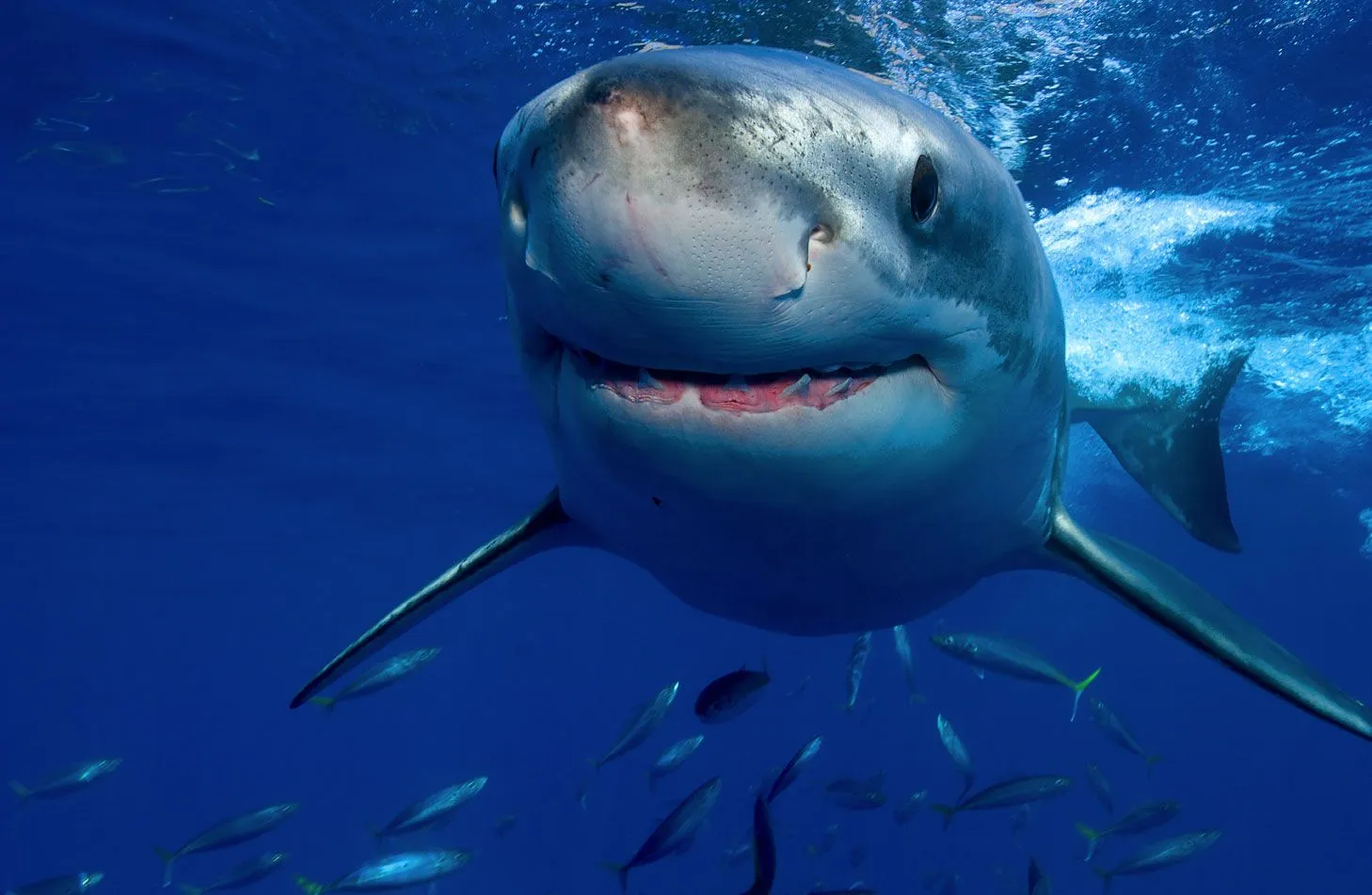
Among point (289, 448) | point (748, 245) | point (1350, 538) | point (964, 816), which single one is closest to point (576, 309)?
point (748, 245)

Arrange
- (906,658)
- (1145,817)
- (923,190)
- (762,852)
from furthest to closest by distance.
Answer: (906,658)
(1145,817)
(762,852)
(923,190)

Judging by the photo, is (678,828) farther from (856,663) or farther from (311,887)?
(311,887)

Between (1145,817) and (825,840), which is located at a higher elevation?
(1145,817)

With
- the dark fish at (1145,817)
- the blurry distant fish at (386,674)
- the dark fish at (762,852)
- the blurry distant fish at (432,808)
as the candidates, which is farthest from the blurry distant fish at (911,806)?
the dark fish at (762,852)

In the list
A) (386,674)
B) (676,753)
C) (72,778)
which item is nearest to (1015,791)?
(676,753)

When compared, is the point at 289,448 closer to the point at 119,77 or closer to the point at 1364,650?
the point at 119,77

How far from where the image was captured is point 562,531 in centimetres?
388

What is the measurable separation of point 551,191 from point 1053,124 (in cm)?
1070

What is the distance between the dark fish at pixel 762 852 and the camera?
16.7 feet

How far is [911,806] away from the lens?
11727mm

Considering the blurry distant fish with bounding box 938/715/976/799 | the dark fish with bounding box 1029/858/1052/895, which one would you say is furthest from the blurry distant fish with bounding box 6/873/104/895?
the dark fish with bounding box 1029/858/1052/895

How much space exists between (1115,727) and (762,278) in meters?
10.5

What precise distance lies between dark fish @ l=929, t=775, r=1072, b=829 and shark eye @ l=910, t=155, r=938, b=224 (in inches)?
278

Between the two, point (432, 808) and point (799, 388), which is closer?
point (799, 388)
